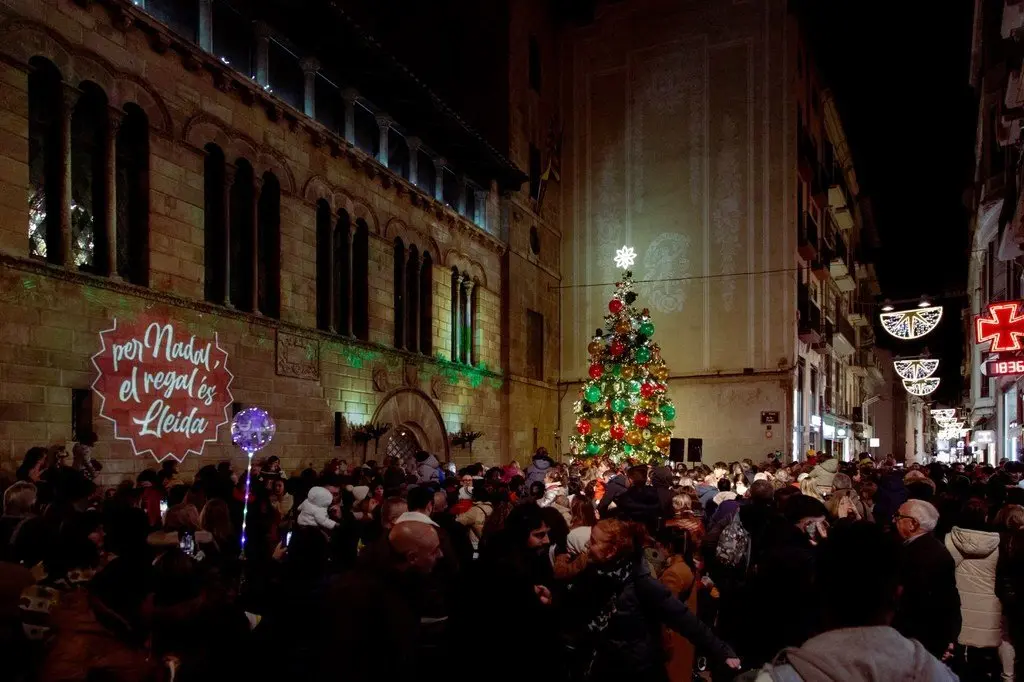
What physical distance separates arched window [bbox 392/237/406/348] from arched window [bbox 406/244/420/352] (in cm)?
54

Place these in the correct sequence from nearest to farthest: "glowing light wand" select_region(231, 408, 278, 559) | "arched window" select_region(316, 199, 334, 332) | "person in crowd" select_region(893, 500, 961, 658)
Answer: "person in crowd" select_region(893, 500, 961, 658) < "glowing light wand" select_region(231, 408, 278, 559) < "arched window" select_region(316, 199, 334, 332)

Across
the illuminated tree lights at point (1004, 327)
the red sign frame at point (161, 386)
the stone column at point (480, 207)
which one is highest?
the stone column at point (480, 207)

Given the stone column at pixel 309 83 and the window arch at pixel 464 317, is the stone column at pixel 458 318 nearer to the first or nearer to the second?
the window arch at pixel 464 317

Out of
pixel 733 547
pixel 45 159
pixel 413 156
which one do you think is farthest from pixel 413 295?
pixel 733 547

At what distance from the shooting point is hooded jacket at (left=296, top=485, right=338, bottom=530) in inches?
347

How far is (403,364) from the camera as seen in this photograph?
2145cm

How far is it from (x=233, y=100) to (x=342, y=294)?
215 inches

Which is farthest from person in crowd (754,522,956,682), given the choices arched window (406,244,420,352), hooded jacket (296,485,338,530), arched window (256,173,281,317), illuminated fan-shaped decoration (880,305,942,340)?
illuminated fan-shaped decoration (880,305,942,340)

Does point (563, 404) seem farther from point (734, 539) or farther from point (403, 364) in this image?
point (734, 539)

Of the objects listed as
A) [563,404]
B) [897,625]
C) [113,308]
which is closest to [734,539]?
[897,625]

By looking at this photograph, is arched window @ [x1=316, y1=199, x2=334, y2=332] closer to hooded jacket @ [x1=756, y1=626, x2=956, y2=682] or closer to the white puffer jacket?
the white puffer jacket

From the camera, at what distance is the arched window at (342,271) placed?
63.6 ft

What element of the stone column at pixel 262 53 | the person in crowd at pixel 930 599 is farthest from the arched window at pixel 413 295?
the person in crowd at pixel 930 599

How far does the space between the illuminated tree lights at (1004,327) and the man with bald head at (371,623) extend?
1762 cm
